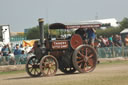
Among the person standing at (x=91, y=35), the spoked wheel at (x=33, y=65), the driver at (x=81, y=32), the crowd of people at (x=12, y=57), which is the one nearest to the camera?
the spoked wheel at (x=33, y=65)

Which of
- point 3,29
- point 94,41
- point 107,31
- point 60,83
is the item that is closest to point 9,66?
point 94,41

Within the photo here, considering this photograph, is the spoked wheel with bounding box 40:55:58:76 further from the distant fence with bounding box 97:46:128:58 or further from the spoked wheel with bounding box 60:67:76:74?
the distant fence with bounding box 97:46:128:58

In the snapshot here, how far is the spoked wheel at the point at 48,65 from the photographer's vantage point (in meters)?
16.5

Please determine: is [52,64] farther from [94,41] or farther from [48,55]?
[94,41]

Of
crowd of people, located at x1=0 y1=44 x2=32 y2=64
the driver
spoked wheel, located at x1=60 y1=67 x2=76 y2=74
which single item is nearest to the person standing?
the driver

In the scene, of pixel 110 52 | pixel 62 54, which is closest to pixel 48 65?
pixel 62 54

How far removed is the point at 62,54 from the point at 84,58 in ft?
2.91

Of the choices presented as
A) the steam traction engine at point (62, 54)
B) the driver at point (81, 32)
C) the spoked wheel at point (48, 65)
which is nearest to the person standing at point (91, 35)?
the driver at point (81, 32)

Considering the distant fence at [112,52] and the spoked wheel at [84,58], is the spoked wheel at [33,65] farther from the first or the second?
the distant fence at [112,52]

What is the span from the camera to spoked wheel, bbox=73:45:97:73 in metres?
17.1

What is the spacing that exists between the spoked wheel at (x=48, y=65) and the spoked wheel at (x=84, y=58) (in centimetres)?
81

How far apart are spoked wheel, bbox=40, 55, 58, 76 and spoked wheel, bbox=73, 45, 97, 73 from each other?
81 cm

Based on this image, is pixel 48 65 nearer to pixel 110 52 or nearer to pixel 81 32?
pixel 81 32

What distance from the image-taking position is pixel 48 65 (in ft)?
54.5
